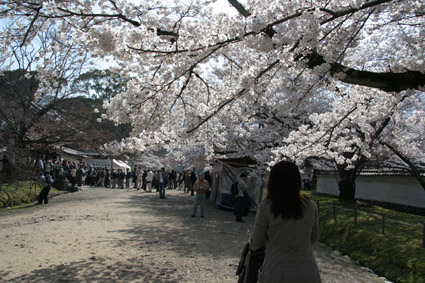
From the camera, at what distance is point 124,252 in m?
6.62

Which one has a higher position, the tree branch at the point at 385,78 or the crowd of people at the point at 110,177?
the tree branch at the point at 385,78

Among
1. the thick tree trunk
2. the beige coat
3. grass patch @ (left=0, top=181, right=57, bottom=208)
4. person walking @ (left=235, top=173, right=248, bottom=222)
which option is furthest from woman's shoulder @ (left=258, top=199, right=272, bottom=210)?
grass patch @ (left=0, top=181, right=57, bottom=208)

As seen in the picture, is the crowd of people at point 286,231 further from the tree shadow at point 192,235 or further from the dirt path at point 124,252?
the tree shadow at point 192,235

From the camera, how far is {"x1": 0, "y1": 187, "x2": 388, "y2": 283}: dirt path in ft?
17.5

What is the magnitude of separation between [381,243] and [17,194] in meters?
14.3

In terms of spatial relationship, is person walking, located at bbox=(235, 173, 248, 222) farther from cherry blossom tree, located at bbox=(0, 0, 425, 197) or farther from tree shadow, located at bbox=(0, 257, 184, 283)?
tree shadow, located at bbox=(0, 257, 184, 283)

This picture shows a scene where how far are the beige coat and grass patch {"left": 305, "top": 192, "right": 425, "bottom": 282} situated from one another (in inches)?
169

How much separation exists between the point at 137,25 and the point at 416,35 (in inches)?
234

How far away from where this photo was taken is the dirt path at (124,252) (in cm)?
533

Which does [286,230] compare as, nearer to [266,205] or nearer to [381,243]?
[266,205]

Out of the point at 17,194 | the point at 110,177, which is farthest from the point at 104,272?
the point at 110,177

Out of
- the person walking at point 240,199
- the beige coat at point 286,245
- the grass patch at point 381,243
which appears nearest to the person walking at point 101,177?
the person walking at point 240,199

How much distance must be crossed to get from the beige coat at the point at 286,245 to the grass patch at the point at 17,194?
1410 centimetres

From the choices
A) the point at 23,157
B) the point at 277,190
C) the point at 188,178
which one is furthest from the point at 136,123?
the point at 188,178
